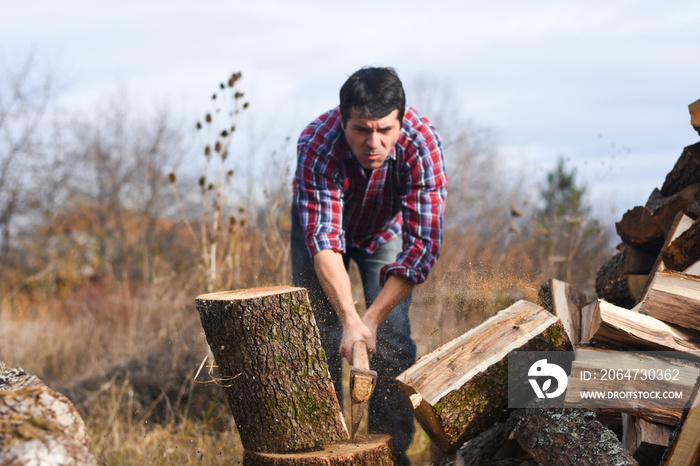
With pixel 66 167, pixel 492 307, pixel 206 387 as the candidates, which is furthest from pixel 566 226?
pixel 66 167

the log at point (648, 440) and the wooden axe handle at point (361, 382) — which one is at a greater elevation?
the wooden axe handle at point (361, 382)

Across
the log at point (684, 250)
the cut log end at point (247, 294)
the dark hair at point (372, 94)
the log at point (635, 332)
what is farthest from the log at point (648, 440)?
the dark hair at point (372, 94)

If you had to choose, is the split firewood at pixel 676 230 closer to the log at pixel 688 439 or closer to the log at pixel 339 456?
the log at pixel 688 439

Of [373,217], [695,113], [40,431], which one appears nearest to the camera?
[40,431]

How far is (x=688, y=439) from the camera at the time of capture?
5.90 feet

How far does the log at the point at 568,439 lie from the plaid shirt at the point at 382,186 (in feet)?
2.46

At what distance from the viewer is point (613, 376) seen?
204 cm

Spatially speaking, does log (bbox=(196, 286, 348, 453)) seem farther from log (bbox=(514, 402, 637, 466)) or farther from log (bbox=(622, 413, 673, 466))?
log (bbox=(622, 413, 673, 466))

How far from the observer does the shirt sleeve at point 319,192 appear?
8.55 feet

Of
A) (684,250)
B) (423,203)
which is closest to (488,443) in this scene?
(423,203)

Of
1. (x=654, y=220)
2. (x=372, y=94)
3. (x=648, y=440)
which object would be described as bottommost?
(x=648, y=440)

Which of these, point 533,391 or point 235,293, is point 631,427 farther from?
point 235,293

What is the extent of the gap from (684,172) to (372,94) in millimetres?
1596

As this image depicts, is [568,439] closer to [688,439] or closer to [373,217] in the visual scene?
[688,439]
